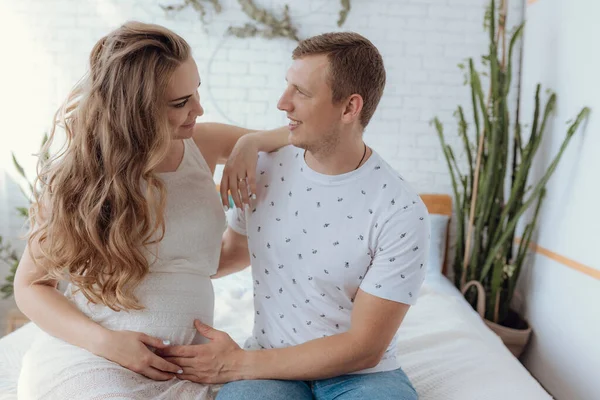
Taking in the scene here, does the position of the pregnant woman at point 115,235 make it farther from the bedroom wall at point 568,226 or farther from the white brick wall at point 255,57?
the white brick wall at point 255,57

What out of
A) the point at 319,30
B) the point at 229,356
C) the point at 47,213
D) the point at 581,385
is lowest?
the point at 581,385

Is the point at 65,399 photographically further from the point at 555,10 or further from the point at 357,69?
the point at 555,10

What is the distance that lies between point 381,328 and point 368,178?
0.37 m

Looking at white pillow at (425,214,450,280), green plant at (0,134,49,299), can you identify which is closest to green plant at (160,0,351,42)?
green plant at (0,134,49,299)

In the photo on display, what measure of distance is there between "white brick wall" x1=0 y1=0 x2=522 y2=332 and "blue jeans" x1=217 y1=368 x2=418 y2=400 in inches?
90.1

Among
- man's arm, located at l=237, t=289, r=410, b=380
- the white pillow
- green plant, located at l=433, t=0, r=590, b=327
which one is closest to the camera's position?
man's arm, located at l=237, t=289, r=410, b=380

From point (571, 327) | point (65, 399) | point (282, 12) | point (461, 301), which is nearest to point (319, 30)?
point (282, 12)

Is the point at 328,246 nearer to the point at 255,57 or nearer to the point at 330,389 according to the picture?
the point at 330,389

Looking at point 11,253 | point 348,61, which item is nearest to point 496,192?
point 348,61

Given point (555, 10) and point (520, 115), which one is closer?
point (555, 10)

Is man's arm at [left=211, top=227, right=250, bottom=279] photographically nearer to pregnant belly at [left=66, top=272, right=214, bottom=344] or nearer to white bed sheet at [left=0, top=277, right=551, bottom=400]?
pregnant belly at [left=66, top=272, right=214, bottom=344]

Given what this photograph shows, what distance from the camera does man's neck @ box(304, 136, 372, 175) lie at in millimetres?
1494

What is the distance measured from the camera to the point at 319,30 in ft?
11.3

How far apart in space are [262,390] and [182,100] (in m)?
0.69
